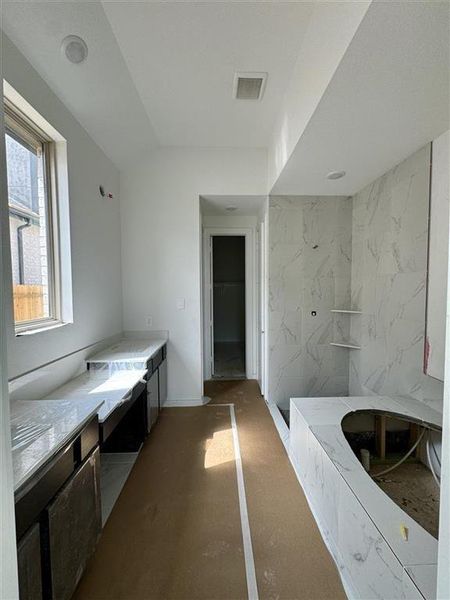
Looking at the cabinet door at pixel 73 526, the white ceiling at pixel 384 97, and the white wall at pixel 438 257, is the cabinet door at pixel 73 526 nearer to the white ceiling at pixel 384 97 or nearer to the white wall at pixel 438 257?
the white wall at pixel 438 257

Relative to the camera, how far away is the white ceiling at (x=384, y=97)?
3.93ft

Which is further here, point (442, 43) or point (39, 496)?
point (442, 43)

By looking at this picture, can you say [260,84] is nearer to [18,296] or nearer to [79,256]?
[79,256]

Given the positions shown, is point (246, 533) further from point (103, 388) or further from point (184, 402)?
point (184, 402)

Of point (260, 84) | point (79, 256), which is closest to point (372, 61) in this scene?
Answer: point (260, 84)

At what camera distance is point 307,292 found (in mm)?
3451

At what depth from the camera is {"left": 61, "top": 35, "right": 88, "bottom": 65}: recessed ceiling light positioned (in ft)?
5.87

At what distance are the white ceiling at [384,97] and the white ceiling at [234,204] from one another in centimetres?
92

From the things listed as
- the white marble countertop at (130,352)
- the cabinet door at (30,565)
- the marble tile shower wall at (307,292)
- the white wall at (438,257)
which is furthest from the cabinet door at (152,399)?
the white wall at (438,257)

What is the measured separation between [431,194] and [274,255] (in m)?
1.63

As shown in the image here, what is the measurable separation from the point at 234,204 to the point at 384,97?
2.27 m

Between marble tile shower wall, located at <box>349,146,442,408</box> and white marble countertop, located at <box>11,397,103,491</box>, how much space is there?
98.6 inches

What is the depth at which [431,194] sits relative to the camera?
6.95 feet

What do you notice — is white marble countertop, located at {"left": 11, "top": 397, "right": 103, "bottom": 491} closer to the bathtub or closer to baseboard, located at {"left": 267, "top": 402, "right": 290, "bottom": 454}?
the bathtub
